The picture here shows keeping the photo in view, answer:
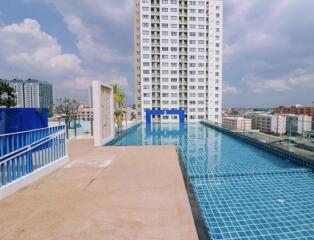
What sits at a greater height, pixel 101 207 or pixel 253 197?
pixel 101 207

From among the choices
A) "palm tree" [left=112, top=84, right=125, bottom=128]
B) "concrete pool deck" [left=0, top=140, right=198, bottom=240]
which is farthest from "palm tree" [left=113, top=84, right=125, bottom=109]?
"concrete pool deck" [left=0, top=140, right=198, bottom=240]

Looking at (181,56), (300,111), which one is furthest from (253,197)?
(300,111)

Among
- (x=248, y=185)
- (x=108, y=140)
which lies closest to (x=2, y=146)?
(x=248, y=185)

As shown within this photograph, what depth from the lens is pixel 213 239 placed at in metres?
3.32

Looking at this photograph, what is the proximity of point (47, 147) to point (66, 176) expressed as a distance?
1124 mm

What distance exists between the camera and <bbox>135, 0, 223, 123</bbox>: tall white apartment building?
42.3m

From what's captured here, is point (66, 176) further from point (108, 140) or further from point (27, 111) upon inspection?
point (108, 140)

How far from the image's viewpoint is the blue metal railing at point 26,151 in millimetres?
3842

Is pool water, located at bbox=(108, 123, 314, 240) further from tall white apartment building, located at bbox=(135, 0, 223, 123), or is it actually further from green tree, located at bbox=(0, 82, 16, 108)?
tall white apartment building, located at bbox=(135, 0, 223, 123)

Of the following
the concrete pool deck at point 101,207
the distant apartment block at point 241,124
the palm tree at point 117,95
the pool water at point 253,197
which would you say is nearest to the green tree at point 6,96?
the palm tree at point 117,95

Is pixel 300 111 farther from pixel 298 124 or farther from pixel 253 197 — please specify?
pixel 253 197

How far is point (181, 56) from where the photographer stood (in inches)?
1724

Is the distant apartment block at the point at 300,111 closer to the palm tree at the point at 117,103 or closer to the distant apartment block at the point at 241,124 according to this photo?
the distant apartment block at the point at 241,124

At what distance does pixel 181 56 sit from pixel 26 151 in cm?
4328
